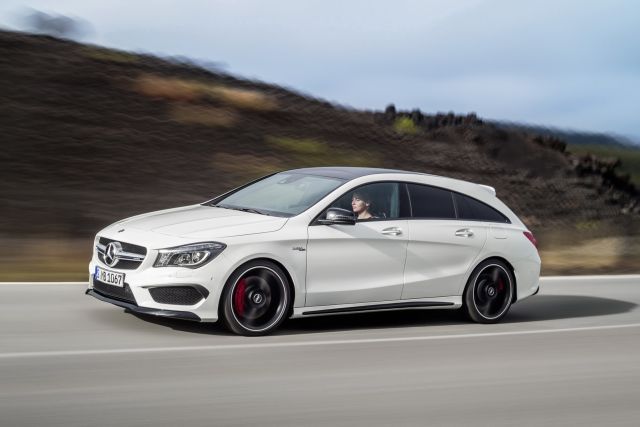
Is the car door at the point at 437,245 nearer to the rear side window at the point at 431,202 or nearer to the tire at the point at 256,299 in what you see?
the rear side window at the point at 431,202

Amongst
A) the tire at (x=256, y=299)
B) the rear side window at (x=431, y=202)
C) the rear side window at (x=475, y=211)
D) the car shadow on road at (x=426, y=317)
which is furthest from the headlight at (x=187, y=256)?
the rear side window at (x=475, y=211)

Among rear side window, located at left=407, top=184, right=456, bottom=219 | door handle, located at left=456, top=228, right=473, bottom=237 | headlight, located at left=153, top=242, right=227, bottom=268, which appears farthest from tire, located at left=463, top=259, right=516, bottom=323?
headlight, located at left=153, top=242, right=227, bottom=268

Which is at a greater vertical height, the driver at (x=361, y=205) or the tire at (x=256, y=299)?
the driver at (x=361, y=205)

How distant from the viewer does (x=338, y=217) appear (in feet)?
29.9

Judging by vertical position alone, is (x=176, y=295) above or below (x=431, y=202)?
below

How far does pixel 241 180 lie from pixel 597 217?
12.5 meters

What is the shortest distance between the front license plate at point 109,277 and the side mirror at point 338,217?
1.78m

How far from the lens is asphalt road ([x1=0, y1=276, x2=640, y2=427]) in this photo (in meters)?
6.41

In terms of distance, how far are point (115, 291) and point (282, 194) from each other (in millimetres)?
1888

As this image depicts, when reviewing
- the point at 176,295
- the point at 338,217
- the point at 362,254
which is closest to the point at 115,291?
the point at 176,295

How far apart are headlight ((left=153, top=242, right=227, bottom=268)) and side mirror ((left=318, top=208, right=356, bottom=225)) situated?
1.11 m

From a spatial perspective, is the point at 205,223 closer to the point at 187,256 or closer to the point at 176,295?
the point at 187,256

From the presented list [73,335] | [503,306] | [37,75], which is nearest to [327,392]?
[73,335]

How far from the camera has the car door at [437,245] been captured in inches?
386
